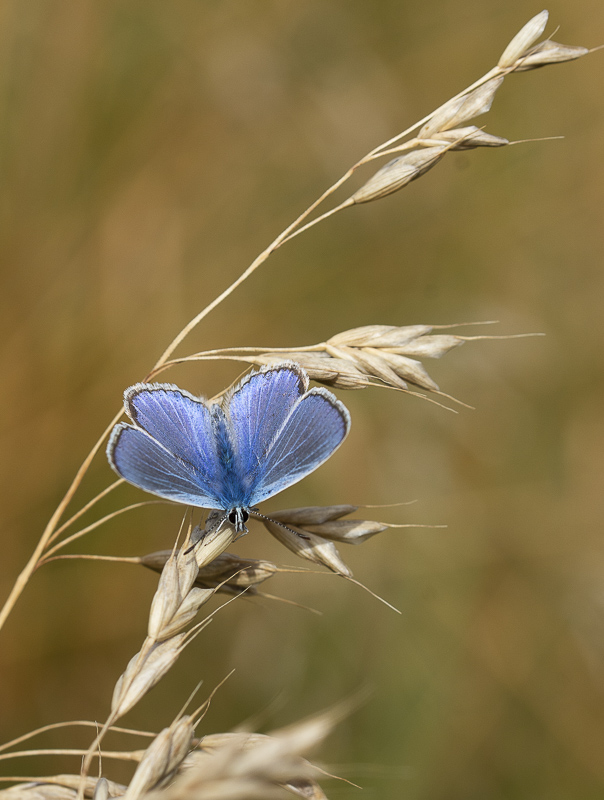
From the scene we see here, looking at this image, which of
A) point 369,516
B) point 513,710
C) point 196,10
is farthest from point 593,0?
point 513,710

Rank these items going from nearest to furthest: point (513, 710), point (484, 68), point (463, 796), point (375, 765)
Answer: point (375, 765) → point (463, 796) → point (513, 710) → point (484, 68)

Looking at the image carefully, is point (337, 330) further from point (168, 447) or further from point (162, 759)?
point (162, 759)

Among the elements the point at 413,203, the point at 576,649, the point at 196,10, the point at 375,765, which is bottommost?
the point at 375,765

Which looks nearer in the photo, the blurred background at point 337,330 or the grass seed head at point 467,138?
the grass seed head at point 467,138

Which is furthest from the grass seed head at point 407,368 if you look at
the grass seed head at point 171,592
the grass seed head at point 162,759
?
the grass seed head at point 162,759

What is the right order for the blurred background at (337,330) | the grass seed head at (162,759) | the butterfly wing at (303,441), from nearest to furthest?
the grass seed head at (162,759) → the butterfly wing at (303,441) → the blurred background at (337,330)

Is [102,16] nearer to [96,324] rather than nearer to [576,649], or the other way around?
[96,324]

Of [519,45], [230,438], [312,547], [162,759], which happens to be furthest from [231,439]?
[519,45]

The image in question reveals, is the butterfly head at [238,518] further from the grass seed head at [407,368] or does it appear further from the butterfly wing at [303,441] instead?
the grass seed head at [407,368]
